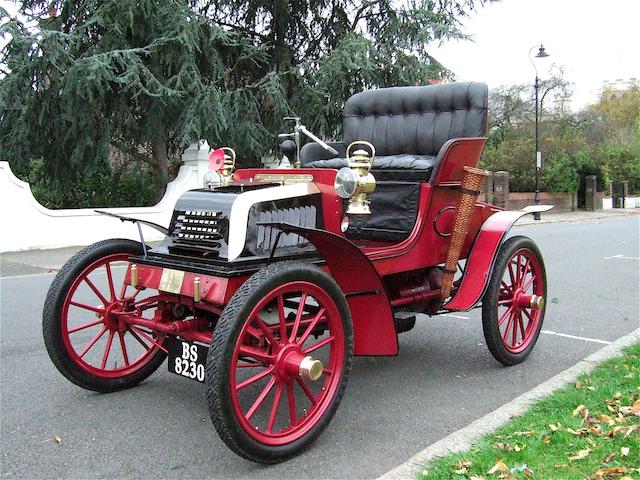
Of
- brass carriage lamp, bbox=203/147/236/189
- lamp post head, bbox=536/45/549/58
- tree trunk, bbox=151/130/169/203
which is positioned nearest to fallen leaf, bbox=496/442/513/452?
brass carriage lamp, bbox=203/147/236/189

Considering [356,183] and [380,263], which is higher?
[356,183]

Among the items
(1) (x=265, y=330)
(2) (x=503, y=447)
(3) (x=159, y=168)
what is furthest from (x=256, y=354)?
(3) (x=159, y=168)

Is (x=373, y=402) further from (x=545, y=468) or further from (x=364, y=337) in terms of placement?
(x=545, y=468)

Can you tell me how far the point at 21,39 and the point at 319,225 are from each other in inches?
479

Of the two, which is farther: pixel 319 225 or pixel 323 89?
pixel 323 89

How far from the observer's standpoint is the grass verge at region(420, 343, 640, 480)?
280 cm

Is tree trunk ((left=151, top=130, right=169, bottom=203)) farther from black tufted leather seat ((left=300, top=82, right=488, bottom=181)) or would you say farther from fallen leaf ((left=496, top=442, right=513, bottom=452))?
fallen leaf ((left=496, top=442, right=513, bottom=452))

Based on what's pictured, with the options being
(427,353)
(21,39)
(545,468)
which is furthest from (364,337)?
(21,39)

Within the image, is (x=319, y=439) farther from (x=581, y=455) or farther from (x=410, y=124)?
(x=410, y=124)

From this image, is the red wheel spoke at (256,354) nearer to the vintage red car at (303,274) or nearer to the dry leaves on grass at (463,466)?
the vintage red car at (303,274)

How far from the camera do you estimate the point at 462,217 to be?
4.41 metres

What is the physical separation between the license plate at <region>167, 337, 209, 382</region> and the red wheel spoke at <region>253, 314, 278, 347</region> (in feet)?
1.04

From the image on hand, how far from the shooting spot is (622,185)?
33750 millimetres

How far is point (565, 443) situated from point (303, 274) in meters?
1.55
